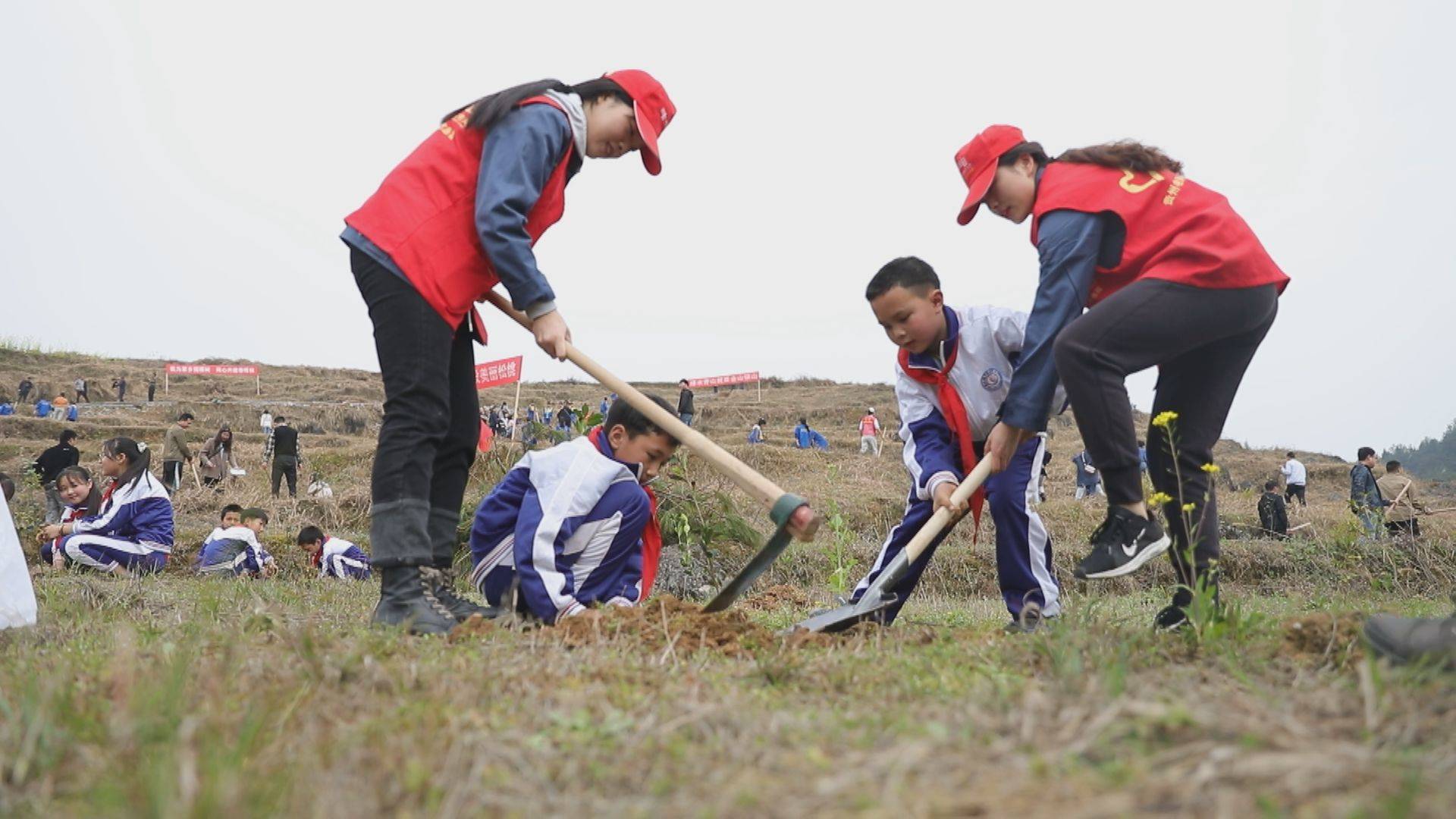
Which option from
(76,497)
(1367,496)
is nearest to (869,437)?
(1367,496)

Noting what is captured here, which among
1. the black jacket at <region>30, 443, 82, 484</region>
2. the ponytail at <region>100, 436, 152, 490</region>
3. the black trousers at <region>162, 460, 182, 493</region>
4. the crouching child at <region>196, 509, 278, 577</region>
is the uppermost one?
the ponytail at <region>100, 436, 152, 490</region>

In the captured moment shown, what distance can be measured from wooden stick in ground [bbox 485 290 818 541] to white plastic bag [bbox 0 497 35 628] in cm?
174

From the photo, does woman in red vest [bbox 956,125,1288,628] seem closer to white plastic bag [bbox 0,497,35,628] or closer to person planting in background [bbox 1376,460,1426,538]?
white plastic bag [bbox 0,497,35,628]

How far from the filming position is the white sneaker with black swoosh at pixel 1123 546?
2.97 m

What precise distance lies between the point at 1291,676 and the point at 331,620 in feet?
9.74

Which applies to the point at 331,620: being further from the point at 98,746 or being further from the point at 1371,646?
the point at 1371,646

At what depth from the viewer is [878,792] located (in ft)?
3.92

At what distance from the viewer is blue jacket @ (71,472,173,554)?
313 inches

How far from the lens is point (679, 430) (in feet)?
11.1

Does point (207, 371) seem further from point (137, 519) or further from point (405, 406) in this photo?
point (405, 406)

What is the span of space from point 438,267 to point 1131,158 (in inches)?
89.9

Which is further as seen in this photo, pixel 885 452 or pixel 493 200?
pixel 885 452

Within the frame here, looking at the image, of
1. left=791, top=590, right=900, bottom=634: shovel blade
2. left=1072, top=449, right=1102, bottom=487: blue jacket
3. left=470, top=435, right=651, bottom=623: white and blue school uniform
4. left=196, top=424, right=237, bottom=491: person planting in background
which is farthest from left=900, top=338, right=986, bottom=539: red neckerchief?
left=1072, top=449, right=1102, bottom=487: blue jacket

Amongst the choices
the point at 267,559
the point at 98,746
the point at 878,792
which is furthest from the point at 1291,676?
the point at 267,559
